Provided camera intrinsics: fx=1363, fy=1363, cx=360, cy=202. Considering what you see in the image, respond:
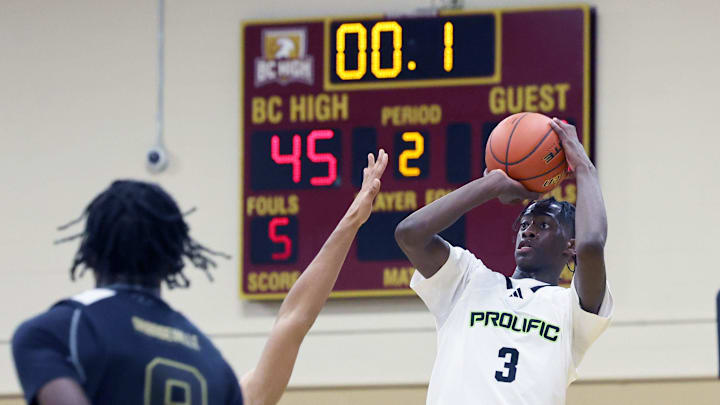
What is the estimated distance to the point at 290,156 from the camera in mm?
7559

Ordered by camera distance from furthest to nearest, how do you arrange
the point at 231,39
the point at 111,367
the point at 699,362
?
the point at 231,39
the point at 699,362
the point at 111,367

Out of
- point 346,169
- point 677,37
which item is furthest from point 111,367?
point 677,37

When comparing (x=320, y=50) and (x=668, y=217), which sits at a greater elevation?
(x=320, y=50)

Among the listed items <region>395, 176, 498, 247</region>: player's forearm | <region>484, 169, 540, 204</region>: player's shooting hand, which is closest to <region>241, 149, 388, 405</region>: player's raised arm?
<region>395, 176, 498, 247</region>: player's forearm

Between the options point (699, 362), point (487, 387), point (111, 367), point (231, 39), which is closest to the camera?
point (111, 367)

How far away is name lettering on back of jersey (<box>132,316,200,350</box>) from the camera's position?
2.24m

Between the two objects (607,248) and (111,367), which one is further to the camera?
(607,248)

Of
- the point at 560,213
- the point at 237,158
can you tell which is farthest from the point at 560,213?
the point at 237,158

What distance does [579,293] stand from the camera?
4.02 meters

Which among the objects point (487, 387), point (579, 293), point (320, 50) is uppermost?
point (320, 50)

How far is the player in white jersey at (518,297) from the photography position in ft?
12.8

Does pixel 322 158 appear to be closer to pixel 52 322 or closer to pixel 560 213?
pixel 560 213

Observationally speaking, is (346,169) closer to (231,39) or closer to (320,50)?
(320,50)

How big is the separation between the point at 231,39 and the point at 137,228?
6.02 metres
